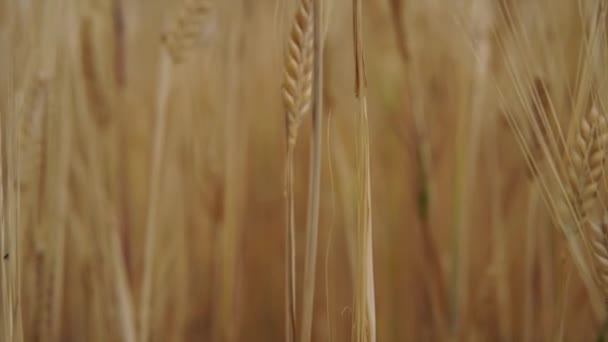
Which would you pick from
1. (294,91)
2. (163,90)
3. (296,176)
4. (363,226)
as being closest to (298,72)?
(294,91)

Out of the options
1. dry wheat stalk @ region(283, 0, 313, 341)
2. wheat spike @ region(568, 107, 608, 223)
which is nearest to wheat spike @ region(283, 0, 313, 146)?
dry wheat stalk @ region(283, 0, 313, 341)

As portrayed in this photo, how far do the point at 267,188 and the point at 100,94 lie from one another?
1.36 ft

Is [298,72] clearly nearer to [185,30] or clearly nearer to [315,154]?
[315,154]

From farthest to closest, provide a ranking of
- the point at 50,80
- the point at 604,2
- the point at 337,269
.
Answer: the point at 337,269, the point at 50,80, the point at 604,2

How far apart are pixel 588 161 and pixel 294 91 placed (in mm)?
265

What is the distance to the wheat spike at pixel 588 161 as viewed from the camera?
0.48m

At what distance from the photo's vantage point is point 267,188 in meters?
1.06

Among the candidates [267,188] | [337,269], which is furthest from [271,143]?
[337,269]

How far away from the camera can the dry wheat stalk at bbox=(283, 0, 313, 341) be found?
0.45 meters

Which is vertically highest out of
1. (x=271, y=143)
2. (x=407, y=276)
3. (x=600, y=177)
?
(x=271, y=143)

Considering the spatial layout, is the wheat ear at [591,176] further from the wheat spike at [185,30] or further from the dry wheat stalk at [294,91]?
the wheat spike at [185,30]

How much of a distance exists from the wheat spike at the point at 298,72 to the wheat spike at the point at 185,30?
0.83ft

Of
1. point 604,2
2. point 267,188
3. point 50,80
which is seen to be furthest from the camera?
point 267,188

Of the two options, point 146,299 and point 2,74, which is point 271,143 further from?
point 2,74
